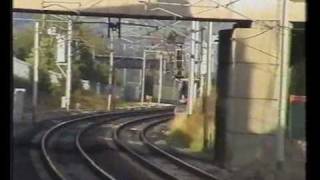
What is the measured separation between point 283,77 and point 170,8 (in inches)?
59.7

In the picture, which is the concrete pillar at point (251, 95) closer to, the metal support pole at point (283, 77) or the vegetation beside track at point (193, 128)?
the metal support pole at point (283, 77)

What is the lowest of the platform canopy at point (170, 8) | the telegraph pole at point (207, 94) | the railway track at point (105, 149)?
the railway track at point (105, 149)

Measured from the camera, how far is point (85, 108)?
16.8 m

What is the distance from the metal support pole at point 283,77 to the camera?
7086 mm

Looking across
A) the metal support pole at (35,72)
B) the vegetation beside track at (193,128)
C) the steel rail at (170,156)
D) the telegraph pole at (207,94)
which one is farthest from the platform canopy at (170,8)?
the metal support pole at (35,72)

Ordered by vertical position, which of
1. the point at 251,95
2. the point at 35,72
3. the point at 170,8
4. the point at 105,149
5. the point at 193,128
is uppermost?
the point at 170,8

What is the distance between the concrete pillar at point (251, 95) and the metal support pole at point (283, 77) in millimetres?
127

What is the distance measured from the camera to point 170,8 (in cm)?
741

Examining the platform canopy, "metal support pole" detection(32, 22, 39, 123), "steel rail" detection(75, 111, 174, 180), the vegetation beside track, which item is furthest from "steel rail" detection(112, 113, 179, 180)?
the platform canopy

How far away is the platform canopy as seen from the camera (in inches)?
289

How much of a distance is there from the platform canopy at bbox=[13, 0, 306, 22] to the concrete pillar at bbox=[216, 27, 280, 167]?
0.25 metres

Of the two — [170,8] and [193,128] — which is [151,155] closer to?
[193,128]

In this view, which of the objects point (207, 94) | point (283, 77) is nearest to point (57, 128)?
point (207, 94)
